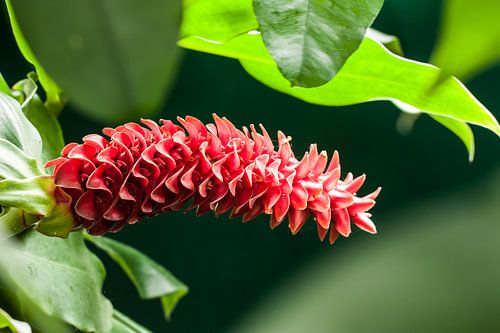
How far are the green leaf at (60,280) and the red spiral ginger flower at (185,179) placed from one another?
44mm

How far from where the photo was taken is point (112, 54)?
0.40 feet

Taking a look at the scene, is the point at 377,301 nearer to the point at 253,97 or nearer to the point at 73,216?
the point at 73,216

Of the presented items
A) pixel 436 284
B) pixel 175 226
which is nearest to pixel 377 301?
pixel 436 284

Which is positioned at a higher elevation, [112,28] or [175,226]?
[112,28]

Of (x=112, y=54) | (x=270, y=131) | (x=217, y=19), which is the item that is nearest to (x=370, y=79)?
(x=217, y=19)

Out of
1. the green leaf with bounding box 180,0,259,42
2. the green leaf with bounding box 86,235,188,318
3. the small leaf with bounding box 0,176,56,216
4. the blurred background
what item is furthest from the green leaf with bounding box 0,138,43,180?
the blurred background

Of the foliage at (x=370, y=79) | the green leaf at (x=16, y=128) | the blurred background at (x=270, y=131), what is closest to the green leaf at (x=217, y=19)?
the foliage at (x=370, y=79)

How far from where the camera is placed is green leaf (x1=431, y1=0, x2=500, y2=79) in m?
0.10

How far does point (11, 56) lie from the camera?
1.10 metres

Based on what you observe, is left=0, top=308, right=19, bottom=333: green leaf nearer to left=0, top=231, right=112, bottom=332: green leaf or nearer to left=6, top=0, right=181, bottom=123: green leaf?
left=0, top=231, right=112, bottom=332: green leaf

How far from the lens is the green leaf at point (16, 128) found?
41 cm

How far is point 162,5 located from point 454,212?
0.06 metres

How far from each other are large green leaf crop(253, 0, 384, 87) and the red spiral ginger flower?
0.46ft

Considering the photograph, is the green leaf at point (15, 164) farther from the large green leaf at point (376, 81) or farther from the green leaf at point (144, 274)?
the green leaf at point (144, 274)
